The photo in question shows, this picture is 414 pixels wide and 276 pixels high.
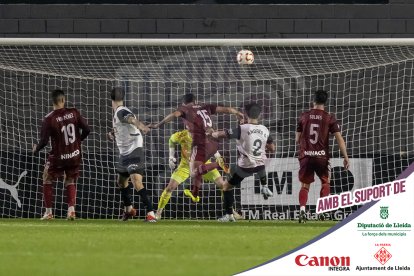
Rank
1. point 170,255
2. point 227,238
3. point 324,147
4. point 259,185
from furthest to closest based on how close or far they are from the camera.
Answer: point 259,185 < point 324,147 < point 227,238 < point 170,255

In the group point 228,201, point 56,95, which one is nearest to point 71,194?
point 56,95

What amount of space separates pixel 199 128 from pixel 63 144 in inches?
56.2

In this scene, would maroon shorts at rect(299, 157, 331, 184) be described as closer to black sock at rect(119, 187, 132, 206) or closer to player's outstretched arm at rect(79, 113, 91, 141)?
black sock at rect(119, 187, 132, 206)

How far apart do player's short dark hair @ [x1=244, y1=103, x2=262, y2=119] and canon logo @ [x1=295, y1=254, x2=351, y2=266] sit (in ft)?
13.9

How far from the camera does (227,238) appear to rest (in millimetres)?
11719

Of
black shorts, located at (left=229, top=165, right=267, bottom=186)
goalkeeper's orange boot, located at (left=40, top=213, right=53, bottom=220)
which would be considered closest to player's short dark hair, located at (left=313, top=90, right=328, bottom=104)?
black shorts, located at (left=229, top=165, right=267, bottom=186)

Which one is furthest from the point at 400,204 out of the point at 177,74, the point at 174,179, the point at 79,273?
the point at 177,74

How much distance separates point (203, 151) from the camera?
48.3ft

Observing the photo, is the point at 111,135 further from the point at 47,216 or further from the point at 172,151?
the point at 47,216

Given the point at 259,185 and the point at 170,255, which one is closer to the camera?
the point at 170,255

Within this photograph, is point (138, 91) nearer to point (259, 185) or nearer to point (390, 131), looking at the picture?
point (259, 185)

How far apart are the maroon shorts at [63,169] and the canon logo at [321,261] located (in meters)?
4.39

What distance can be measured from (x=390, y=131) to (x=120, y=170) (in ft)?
10.2

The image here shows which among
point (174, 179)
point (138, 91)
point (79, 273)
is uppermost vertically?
point (138, 91)
